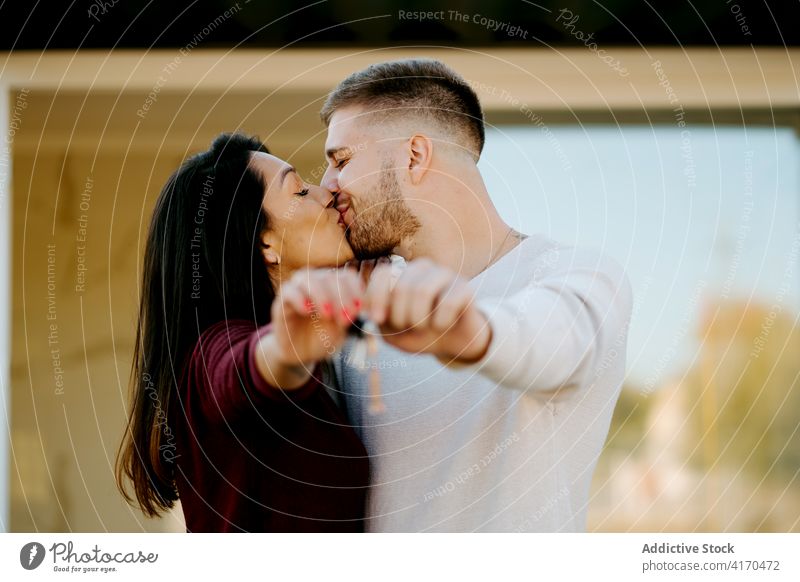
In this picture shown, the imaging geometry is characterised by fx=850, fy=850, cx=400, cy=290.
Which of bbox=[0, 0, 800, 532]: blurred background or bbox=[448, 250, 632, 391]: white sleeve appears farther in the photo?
bbox=[0, 0, 800, 532]: blurred background

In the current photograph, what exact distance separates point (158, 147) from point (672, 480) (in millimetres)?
907

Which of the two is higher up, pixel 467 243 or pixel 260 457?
pixel 467 243

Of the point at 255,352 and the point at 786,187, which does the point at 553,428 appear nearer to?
the point at 255,352

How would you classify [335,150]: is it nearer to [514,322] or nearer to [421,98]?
[421,98]

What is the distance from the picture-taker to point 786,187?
47.8 inches

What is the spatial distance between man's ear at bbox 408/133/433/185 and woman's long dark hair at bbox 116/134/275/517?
0.16 m

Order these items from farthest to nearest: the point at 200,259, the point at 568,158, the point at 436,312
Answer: the point at 568,158 → the point at 200,259 → the point at 436,312

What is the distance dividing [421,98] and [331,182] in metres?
0.13

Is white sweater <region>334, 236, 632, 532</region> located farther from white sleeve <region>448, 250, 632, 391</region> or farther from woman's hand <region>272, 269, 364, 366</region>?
woman's hand <region>272, 269, 364, 366</region>

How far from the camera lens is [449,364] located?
0.74 meters

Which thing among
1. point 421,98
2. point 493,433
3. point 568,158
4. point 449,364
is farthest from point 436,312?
point 568,158

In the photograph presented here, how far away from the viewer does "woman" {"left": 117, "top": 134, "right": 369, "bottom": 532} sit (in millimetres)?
818

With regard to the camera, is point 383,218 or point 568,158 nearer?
point 383,218

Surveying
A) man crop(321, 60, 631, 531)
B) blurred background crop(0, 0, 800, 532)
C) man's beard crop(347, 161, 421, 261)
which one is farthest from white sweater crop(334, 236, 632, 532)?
blurred background crop(0, 0, 800, 532)
